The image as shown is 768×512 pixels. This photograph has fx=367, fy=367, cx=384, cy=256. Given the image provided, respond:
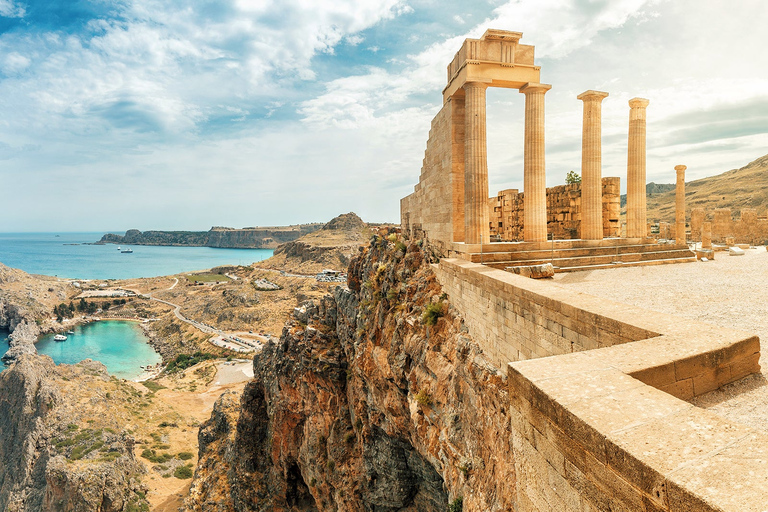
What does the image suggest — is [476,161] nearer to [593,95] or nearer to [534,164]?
[534,164]

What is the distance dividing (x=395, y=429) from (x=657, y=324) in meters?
12.2

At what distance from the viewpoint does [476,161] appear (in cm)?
1226

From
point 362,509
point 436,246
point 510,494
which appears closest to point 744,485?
point 510,494

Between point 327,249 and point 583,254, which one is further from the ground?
point 583,254

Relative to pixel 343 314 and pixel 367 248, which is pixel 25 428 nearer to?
pixel 343 314

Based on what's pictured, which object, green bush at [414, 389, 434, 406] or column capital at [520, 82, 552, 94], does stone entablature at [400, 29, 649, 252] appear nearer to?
column capital at [520, 82, 552, 94]

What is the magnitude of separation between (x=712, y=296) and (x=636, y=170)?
9833mm

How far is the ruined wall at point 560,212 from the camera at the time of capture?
53.8ft

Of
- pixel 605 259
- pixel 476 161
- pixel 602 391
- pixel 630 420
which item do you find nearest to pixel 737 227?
pixel 605 259

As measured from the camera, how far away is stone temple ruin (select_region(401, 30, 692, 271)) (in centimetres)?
1223

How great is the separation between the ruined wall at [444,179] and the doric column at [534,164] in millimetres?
2266

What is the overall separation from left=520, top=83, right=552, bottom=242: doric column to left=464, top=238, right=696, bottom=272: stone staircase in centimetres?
85

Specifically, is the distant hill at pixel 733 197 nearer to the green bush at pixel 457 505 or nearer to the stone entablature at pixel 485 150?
the stone entablature at pixel 485 150

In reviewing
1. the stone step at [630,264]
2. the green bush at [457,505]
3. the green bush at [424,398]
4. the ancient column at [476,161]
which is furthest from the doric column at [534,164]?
the green bush at [457,505]
